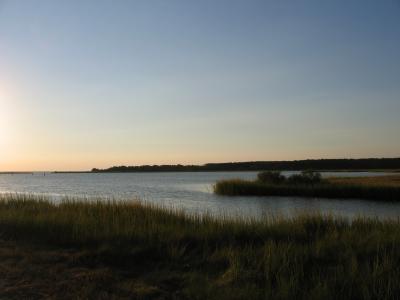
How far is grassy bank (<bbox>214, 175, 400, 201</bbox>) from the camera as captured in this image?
2780cm

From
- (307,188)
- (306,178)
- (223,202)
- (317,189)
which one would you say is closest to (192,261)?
(223,202)

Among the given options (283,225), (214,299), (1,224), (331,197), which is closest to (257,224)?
(283,225)

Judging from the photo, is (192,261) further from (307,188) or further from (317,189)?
(307,188)

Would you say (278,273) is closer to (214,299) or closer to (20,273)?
(214,299)

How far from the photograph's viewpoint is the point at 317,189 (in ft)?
101

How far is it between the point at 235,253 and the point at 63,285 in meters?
3.01

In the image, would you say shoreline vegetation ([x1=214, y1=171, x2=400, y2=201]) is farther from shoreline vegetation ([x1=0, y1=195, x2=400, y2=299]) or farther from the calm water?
shoreline vegetation ([x1=0, y1=195, x2=400, y2=299])

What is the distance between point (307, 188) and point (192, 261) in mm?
25721

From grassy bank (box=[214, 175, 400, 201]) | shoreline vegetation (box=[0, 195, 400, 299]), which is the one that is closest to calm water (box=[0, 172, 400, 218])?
grassy bank (box=[214, 175, 400, 201])

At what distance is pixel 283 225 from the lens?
1045cm

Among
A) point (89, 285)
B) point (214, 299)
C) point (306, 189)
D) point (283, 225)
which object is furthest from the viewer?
point (306, 189)

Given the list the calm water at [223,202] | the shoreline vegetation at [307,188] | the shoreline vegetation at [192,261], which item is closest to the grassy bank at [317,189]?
the shoreline vegetation at [307,188]

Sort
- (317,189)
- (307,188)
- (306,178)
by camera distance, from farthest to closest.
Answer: (306,178) → (307,188) → (317,189)

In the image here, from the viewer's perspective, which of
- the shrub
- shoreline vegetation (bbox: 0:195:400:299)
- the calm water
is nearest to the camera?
shoreline vegetation (bbox: 0:195:400:299)
